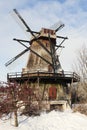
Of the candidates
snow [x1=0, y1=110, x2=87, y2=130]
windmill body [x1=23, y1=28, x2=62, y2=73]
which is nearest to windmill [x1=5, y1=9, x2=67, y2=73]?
windmill body [x1=23, y1=28, x2=62, y2=73]

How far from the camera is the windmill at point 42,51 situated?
3531 centimetres

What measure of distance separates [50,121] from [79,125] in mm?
2442

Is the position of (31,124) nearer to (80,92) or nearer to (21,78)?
(21,78)

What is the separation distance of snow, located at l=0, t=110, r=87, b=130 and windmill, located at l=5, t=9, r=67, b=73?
10.3m

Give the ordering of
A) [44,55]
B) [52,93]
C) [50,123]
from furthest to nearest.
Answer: [44,55] < [52,93] < [50,123]

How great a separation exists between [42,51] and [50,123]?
1471cm

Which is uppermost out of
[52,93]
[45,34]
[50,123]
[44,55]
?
[45,34]

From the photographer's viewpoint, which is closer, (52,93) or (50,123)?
(50,123)

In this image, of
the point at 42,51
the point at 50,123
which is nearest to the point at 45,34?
the point at 42,51

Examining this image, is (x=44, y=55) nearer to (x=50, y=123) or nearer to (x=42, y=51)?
(x=42, y=51)

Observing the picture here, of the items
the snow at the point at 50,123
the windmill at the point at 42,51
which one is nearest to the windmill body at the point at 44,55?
the windmill at the point at 42,51

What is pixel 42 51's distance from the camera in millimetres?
36219

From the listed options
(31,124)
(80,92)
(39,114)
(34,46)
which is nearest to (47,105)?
(39,114)

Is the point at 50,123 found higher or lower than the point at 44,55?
lower
